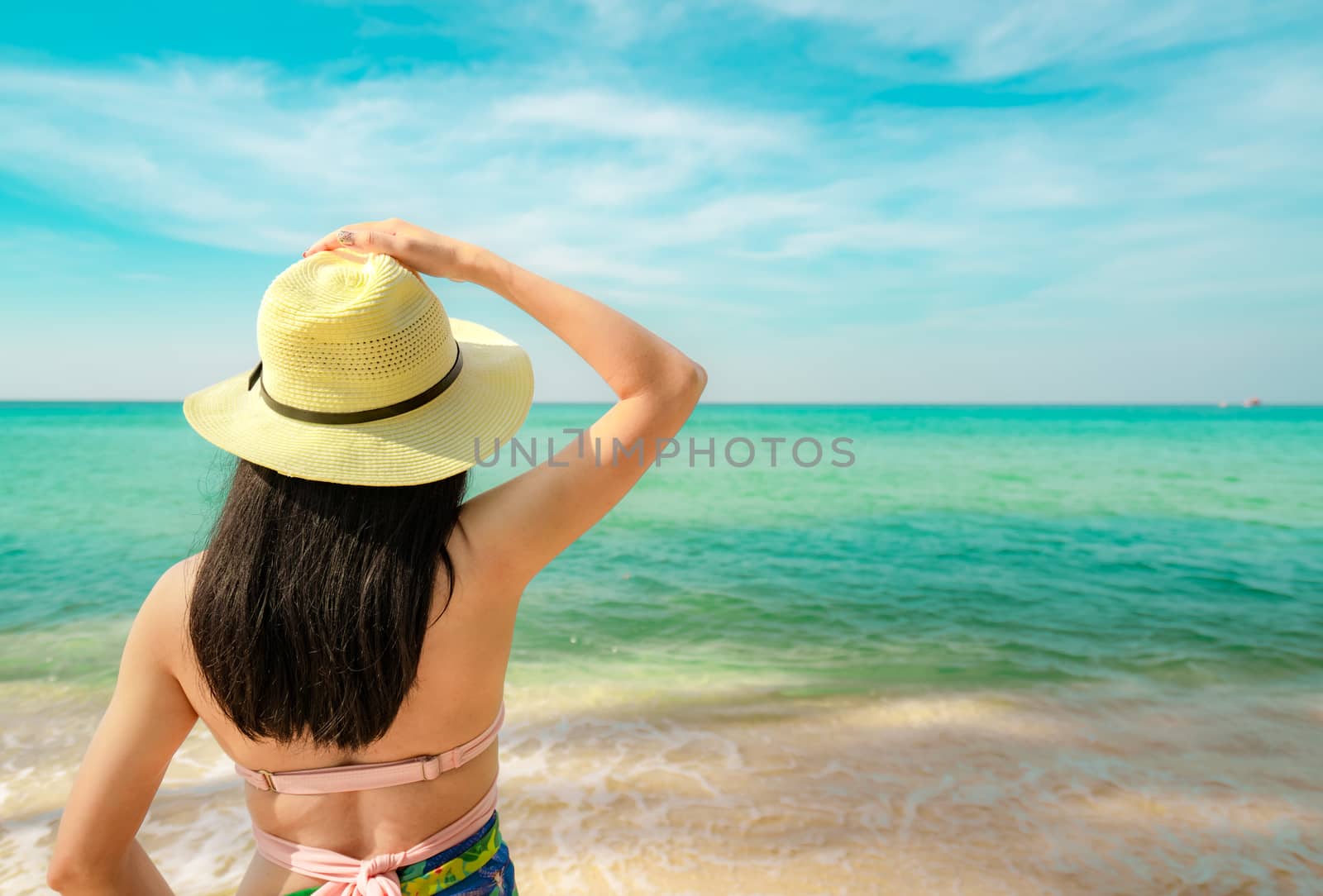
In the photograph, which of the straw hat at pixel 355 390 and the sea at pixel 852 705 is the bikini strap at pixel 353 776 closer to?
the straw hat at pixel 355 390

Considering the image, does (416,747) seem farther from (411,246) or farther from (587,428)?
(411,246)

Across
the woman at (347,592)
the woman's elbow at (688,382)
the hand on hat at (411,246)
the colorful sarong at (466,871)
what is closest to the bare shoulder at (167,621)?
the woman at (347,592)

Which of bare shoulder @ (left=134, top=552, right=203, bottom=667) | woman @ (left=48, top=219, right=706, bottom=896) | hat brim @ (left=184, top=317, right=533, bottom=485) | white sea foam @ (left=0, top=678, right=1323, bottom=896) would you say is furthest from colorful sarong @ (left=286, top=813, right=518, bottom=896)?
white sea foam @ (left=0, top=678, right=1323, bottom=896)

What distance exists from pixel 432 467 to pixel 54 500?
1504 cm

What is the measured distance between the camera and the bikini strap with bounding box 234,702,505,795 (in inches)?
46.5

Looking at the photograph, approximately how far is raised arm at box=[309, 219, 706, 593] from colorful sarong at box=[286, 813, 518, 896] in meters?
0.49

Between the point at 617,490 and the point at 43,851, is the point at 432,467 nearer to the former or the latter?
the point at 617,490

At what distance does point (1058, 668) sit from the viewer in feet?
Answer: 17.2

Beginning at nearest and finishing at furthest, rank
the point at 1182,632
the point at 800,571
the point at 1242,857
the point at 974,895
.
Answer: the point at 974,895
the point at 1242,857
the point at 1182,632
the point at 800,571

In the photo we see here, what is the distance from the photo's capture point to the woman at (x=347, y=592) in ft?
3.55

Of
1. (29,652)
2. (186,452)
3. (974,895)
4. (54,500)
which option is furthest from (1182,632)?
(186,452)

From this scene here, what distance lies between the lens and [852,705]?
14.8 ft

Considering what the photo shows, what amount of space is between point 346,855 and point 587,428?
2.47ft

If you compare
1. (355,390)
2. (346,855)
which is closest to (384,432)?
(355,390)
